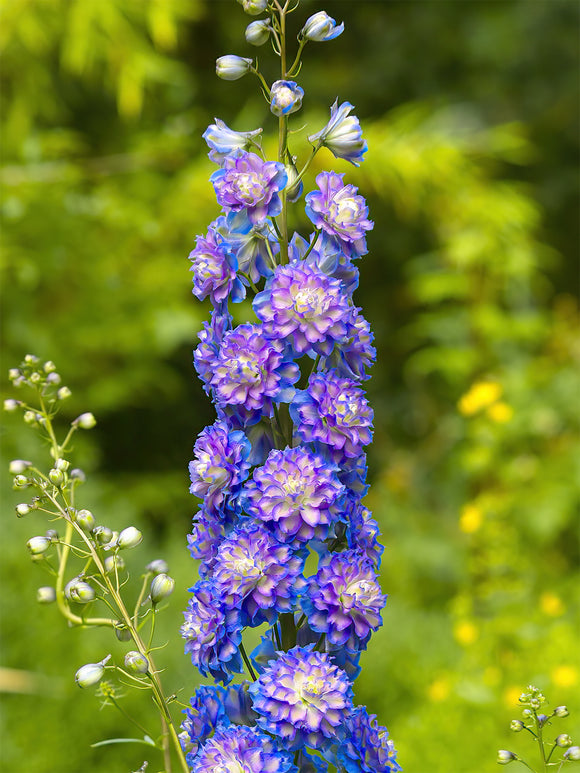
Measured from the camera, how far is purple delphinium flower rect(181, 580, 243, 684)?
85cm

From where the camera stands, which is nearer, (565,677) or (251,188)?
(251,188)

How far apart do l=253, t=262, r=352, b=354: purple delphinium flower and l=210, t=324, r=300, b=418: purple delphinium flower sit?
0.06 ft

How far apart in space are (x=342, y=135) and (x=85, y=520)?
0.52 meters

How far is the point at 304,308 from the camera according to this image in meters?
0.85

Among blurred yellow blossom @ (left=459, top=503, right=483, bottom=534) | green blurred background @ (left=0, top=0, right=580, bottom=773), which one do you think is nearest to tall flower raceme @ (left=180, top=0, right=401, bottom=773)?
green blurred background @ (left=0, top=0, right=580, bottom=773)

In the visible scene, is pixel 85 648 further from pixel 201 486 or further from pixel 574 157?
pixel 574 157

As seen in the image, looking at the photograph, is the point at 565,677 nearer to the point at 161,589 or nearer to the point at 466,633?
the point at 466,633

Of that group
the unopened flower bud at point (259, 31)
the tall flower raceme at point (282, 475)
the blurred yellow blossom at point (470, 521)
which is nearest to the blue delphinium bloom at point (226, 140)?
the tall flower raceme at point (282, 475)

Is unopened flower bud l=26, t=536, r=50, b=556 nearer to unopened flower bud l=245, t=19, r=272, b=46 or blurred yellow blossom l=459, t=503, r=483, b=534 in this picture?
unopened flower bud l=245, t=19, r=272, b=46

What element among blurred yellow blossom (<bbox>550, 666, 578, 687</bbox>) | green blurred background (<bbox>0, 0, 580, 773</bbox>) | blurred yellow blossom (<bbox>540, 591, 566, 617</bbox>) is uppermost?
green blurred background (<bbox>0, 0, 580, 773</bbox>)

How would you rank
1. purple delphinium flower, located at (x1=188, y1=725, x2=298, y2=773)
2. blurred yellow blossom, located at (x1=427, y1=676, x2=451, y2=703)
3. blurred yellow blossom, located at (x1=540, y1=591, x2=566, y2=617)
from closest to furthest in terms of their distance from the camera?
purple delphinium flower, located at (x1=188, y1=725, x2=298, y2=773), blurred yellow blossom, located at (x1=427, y1=676, x2=451, y2=703), blurred yellow blossom, located at (x1=540, y1=591, x2=566, y2=617)

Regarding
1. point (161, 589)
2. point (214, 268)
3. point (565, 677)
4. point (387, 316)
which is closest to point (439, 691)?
point (565, 677)

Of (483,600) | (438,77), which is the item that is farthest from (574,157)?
(483,600)

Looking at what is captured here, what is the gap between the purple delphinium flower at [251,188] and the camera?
0.89m
